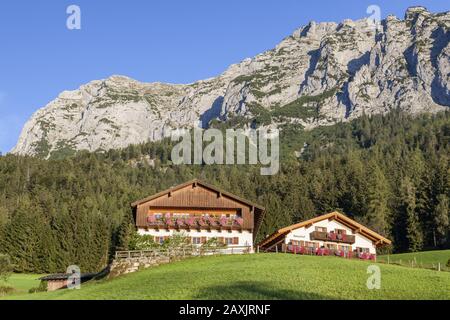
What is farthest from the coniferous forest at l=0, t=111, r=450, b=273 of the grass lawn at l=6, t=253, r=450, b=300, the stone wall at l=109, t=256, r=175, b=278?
the grass lawn at l=6, t=253, r=450, b=300

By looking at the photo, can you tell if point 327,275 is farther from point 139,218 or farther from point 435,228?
point 435,228

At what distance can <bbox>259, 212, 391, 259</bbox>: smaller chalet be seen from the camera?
197ft

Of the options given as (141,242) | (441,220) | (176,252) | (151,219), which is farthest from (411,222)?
(176,252)

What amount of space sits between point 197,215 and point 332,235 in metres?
14.2

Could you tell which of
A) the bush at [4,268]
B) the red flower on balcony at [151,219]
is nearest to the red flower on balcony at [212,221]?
the red flower on balcony at [151,219]

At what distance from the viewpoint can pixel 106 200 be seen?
143m

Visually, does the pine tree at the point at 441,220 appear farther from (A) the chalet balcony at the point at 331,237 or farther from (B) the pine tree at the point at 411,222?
(A) the chalet balcony at the point at 331,237

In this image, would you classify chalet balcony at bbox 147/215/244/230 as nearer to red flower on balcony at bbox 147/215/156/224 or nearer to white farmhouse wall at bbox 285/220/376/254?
red flower on balcony at bbox 147/215/156/224

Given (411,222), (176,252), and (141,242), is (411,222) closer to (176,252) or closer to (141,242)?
(141,242)

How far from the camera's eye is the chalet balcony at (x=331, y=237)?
6028cm

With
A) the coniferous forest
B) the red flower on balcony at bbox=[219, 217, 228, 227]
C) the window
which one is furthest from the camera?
the coniferous forest

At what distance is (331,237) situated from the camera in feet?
199

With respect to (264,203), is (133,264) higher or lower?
lower
